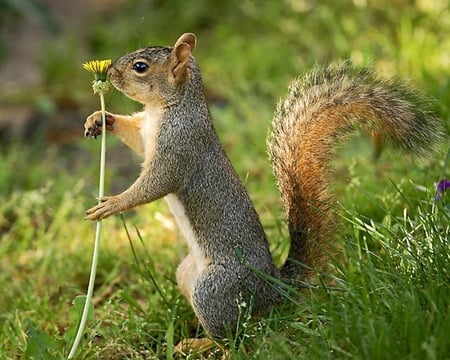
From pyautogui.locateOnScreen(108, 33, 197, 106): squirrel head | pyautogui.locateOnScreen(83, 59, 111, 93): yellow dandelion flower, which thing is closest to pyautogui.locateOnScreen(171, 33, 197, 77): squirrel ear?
pyautogui.locateOnScreen(108, 33, 197, 106): squirrel head

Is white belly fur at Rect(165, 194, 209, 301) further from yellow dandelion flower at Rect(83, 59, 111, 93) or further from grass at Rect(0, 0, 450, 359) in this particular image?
yellow dandelion flower at Rect(83, 59, 111, 93)

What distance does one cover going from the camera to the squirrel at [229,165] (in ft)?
8.18

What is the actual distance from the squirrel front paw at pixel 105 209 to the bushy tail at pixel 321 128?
503 mm

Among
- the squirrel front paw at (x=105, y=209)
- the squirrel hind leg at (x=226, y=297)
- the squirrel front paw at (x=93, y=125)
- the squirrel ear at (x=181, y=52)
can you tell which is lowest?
the squirrel hind leg at (x=226, y=297)

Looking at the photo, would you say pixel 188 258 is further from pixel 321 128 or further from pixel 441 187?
pixel 441 187

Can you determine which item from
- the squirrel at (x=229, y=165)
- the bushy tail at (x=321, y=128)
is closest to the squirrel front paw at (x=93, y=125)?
the squirrel at (x=229, y=165)

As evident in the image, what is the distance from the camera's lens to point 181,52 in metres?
2.59

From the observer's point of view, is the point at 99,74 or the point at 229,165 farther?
the point at 229,165

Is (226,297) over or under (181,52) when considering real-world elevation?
under

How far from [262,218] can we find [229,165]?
892mm

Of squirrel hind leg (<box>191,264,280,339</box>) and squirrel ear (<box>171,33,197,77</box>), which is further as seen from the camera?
squirrel ear (<box>171,33,197,77</box>)

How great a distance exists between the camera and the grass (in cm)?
213

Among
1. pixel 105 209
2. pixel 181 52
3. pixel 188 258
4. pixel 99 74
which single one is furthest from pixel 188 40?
pixel 188 258

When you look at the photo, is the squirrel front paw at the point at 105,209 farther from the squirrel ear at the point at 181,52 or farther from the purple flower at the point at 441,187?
the purple flower at the point at 441,187
